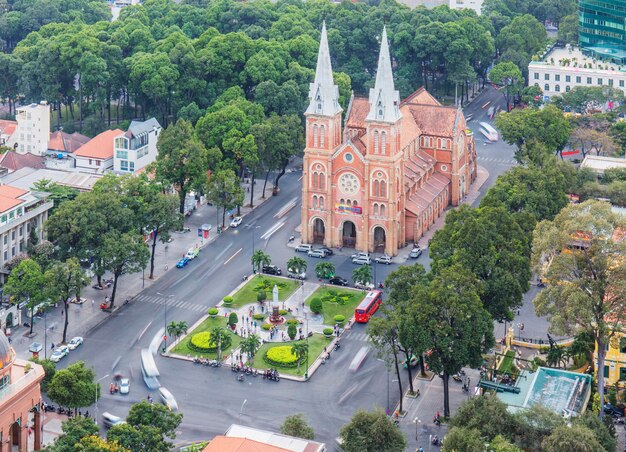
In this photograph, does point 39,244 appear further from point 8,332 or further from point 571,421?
point 571,421

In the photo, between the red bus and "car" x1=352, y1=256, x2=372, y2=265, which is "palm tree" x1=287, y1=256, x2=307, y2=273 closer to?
"car" x1=352, y1=256, x2=372, y2=265

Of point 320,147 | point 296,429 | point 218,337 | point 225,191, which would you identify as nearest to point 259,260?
point 225,191

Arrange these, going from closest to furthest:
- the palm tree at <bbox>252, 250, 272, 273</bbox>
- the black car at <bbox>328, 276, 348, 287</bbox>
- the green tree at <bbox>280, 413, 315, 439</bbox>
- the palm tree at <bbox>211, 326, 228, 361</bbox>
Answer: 1. the green tree at <bbox>280, 413, 315, 439</bbox>
2. the palm tree at <bbox>211, 326, 228, 361</bbox>
3. the black car at <bbox>328, 276, 348, 287</bbox>
4. the palm tree at <bbox>252, 250, 272, 273</bbox>

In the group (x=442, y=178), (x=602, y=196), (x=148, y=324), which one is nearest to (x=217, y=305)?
(x=148, y=324)

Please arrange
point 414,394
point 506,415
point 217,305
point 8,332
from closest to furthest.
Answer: point 506,415 → point 414,394 → point 8,332 → point 217,305

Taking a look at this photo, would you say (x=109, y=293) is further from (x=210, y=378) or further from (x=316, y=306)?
(x=316, y=306)

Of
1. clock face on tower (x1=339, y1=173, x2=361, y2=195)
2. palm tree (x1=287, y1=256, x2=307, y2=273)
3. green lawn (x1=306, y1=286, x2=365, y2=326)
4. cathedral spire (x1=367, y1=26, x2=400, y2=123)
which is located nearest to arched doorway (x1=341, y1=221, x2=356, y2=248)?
clock face on tower (x1=339, y1=173, x2=361, y2=195)
